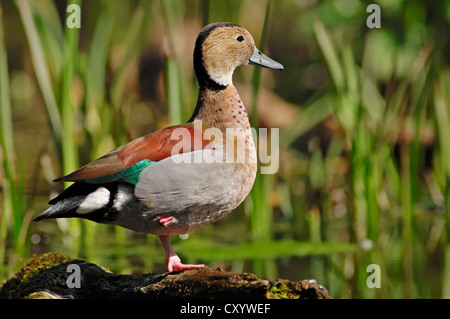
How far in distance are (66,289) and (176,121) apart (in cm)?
230

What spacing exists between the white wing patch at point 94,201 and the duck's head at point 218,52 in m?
0.86

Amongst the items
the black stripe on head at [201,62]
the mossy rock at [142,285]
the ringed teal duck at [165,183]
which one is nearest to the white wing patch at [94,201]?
the ringed teal duck at [165,183]

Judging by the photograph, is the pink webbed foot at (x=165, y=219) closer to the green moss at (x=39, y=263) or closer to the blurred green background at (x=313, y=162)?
the green moss at (x=39, y=263)

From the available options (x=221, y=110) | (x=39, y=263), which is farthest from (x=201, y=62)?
(x=39, y=263)

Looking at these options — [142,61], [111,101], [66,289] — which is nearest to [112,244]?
[111,101]

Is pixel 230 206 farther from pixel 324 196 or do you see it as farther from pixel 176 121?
pixel 324 196

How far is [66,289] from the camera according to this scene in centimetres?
375

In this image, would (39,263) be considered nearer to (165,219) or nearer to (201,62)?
(165,219)

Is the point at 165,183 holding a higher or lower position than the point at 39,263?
higher

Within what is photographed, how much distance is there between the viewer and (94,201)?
3449mm

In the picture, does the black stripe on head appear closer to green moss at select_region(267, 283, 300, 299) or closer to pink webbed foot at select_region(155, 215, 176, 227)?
pink webbed foot at select_region(155, 215, 176, 227)

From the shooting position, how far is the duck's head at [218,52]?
386cm

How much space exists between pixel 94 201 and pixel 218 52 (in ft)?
3.49

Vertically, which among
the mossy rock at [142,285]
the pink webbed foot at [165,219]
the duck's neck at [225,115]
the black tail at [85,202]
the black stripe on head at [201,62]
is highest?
the black stripe on head at [201,62]
